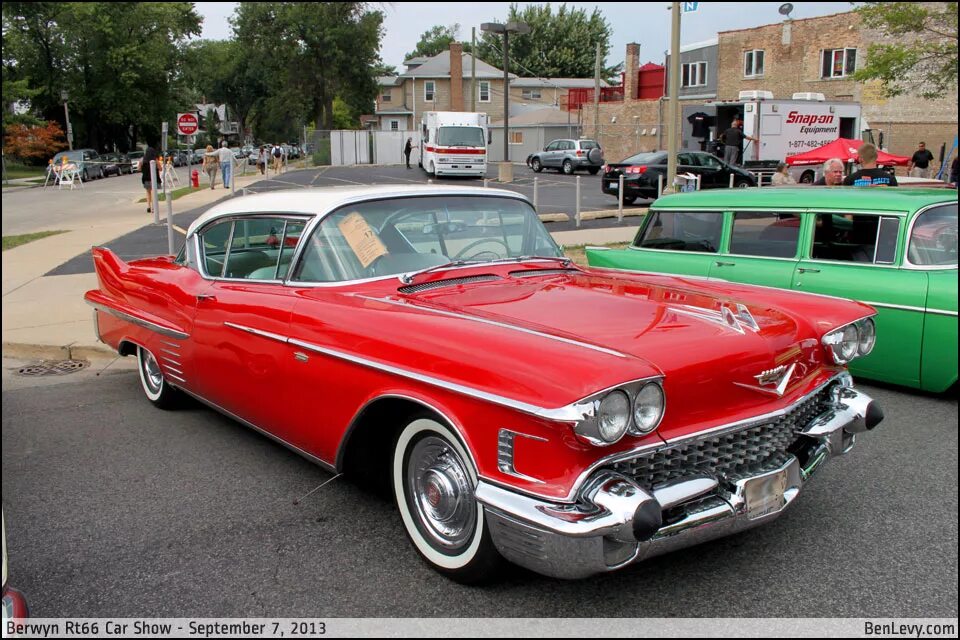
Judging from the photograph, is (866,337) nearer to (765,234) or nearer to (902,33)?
(765,234)

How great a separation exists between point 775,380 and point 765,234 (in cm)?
358

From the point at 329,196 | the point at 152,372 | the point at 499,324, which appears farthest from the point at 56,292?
the point at 499,324

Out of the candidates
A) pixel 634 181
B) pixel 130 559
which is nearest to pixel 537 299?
pixel 130 559

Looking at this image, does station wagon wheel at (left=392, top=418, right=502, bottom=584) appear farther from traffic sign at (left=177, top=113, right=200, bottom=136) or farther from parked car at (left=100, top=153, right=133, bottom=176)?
parked car at (left=100, top=153, right=133, bottom=176)

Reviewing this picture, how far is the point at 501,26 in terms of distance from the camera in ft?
94.0

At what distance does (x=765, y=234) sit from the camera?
6.31 meters

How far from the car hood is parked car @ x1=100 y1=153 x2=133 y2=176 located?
46.2 meters

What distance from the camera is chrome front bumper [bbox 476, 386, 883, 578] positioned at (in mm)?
2486

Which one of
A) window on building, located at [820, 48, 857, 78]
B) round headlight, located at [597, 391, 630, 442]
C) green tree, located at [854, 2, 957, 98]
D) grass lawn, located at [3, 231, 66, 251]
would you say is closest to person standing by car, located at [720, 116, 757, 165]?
green tree, located at [854, 2, 957, 98]

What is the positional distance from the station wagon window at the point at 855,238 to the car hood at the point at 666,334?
7.08ft

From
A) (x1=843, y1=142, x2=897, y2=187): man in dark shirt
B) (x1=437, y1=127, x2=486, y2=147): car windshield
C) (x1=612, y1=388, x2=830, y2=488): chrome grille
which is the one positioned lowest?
(x1=612, y1=388, x2=830, y2=488): chrome grille

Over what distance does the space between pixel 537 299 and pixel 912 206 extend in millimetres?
3517

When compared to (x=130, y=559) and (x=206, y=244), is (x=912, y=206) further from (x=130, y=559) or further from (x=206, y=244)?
(x=130, y=559)

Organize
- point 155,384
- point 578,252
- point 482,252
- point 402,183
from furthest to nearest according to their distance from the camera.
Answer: point 578,252 → point 402,183 → point 155,384 → point 482,252
